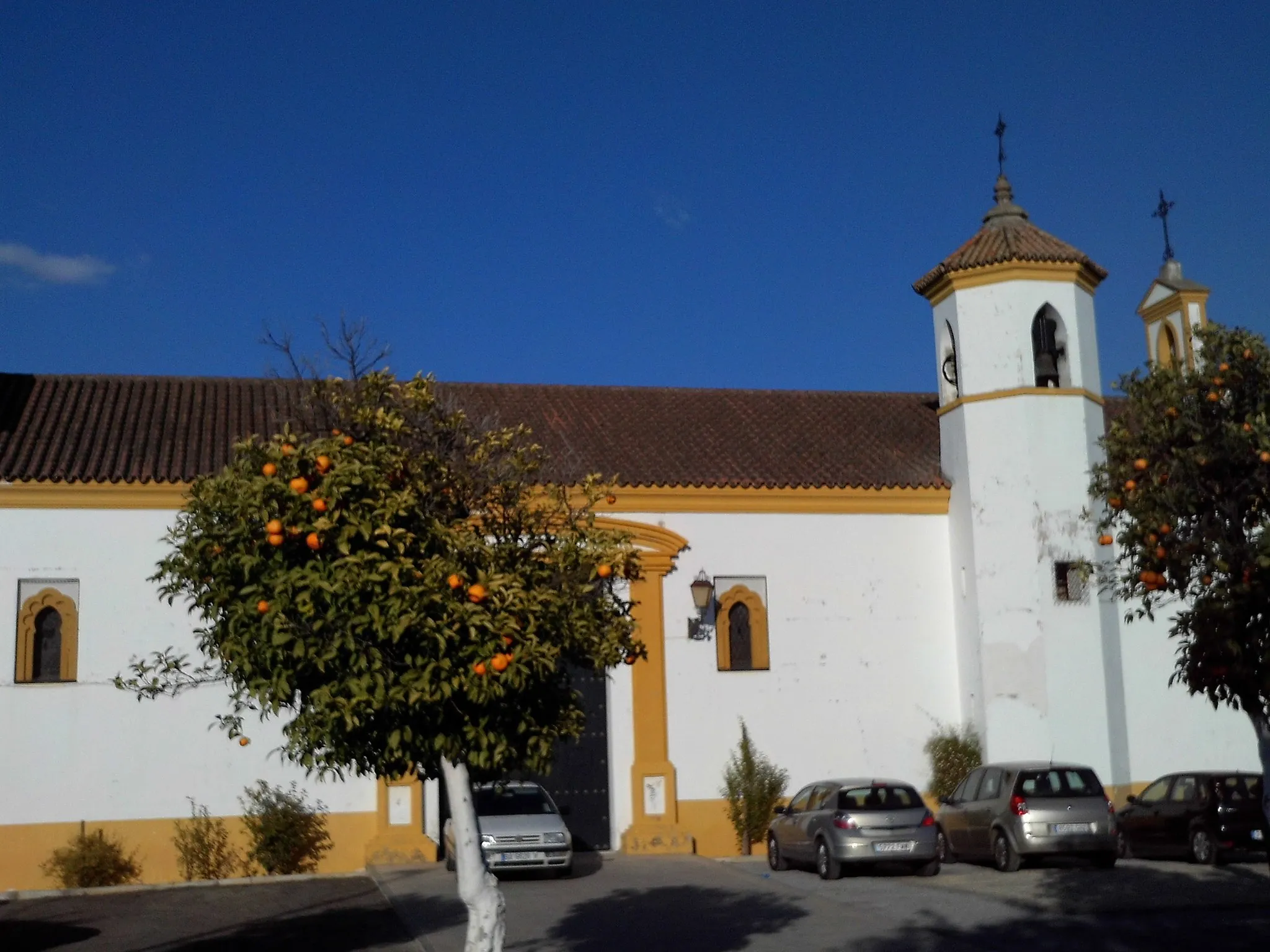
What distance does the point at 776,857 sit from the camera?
65.7 ft

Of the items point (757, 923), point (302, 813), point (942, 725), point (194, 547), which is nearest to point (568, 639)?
point (194, 547)

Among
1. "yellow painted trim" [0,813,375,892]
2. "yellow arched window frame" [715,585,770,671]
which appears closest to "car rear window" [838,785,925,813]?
"yellow arched window frame" [715,585,770,671]

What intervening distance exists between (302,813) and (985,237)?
1443 cm

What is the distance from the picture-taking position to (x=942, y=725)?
23.0m

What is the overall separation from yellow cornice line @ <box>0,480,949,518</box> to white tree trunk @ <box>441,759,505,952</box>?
1096 cm

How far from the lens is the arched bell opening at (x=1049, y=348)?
76.6ft

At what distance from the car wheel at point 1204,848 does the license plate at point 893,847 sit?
4092 mm

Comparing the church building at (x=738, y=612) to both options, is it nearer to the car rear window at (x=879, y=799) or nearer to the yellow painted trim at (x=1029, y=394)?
the yellow painted trim at (x=1029, y=394)

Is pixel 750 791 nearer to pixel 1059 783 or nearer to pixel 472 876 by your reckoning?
pixel 1059 783

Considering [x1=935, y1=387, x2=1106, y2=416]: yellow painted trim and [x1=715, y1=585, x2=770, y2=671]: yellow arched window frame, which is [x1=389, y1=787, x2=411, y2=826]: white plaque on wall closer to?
[x1=715, y1=585, x2=770, y2=671]: yellow arched window frame

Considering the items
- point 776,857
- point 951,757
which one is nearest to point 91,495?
point 776,857

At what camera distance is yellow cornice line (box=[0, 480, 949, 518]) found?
20953mm

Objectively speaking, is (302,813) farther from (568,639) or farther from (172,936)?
(568,639)

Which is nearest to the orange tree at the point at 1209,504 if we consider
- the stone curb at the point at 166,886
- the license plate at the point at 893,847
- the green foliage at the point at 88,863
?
the license plate at the point at 893,847
